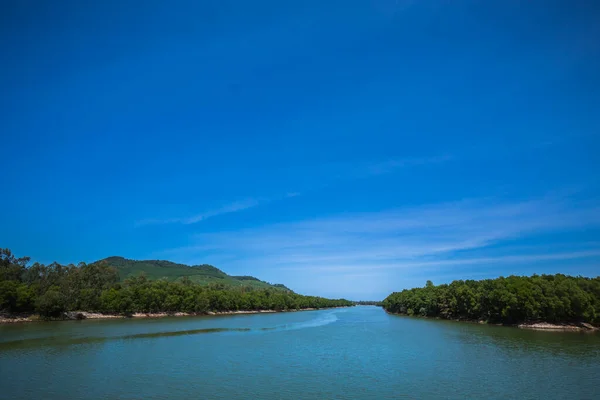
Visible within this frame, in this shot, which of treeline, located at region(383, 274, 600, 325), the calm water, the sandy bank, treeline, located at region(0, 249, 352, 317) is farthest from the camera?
treeline, located at region(0, 249, 352, 317)

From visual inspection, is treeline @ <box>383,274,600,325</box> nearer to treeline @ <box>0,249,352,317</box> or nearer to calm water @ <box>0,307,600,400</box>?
calm water @ <box>0,307,600,400</box>

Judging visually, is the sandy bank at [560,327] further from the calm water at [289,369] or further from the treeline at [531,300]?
the calm water at [289,369]

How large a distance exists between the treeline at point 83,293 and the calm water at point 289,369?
4309 cm

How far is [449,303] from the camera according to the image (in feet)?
399

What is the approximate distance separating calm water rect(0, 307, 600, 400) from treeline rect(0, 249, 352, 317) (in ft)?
141

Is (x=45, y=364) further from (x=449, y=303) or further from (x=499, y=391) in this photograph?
(x=449, y=303)

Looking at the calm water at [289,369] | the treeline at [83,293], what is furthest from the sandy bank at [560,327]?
the treeline at [83,293]

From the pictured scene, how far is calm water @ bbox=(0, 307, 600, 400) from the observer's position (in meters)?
27.4

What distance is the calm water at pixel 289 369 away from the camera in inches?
1078

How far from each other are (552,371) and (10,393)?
45.7m

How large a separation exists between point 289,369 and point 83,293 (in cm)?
9002

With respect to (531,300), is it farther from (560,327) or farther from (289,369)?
(289,369)

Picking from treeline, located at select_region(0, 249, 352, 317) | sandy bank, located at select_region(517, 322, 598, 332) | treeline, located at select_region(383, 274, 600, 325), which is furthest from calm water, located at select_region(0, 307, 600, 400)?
treeline, located at select_region(0, 249, 352, 317)

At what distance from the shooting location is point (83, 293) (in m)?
103
